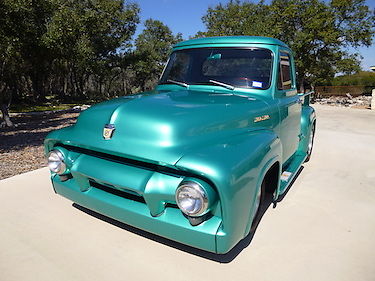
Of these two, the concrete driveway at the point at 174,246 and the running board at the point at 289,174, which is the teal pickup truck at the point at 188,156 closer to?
the running board at the point at 289,174

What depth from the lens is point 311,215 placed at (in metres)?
3.05

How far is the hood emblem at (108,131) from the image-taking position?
216cm

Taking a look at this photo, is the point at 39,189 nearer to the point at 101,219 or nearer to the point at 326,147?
the point at 101,219

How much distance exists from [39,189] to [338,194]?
3890 mm

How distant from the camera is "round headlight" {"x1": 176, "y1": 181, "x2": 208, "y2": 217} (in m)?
1.74

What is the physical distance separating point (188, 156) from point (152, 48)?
112 feet

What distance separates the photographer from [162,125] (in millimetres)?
2047

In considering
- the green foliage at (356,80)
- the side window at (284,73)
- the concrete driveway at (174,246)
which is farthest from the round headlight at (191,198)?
the green foliage at (356,80)

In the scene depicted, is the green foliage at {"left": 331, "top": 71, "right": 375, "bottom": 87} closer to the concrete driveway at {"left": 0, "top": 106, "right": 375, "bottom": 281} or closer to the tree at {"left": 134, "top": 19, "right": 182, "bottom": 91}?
the tree at {"left": 134, "top": 19, "right": 182, "bottom": 91}

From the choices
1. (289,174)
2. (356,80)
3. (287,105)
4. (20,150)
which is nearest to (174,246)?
(289,174)

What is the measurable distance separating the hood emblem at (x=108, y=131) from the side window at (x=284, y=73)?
2.07 meters

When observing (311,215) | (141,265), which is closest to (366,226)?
(311,215)

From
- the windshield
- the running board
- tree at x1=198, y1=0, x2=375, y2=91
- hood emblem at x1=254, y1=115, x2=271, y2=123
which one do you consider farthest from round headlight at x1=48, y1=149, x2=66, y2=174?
tree at x1=198, y1=0, x2=375, y2=91

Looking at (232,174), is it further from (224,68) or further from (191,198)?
(224,68)
